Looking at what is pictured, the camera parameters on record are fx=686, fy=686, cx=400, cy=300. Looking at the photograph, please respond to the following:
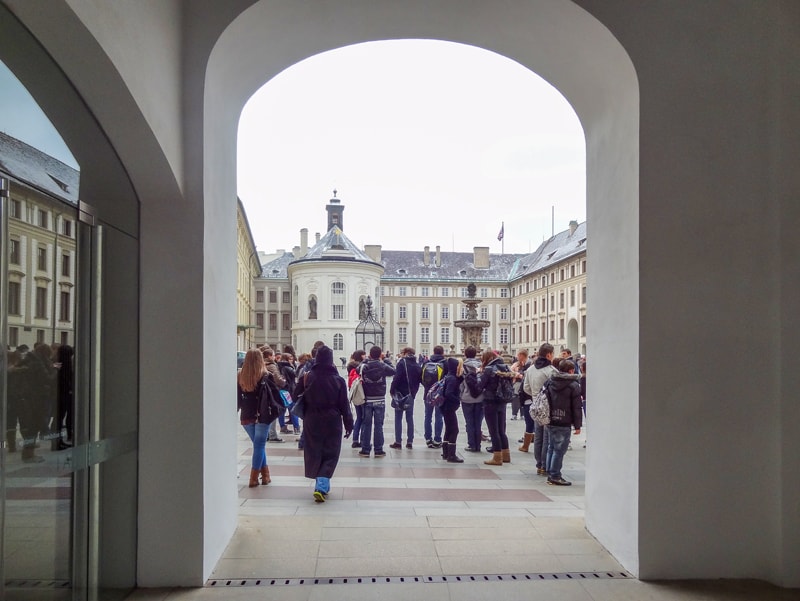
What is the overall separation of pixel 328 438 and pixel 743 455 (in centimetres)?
463

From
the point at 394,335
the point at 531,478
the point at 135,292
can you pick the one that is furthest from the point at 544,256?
the point at 135,292

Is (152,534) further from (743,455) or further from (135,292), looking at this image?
(743,455)

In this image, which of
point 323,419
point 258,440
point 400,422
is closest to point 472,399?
point 400,422

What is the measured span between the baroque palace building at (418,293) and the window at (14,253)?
206ft

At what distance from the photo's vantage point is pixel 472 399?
11.6 metres

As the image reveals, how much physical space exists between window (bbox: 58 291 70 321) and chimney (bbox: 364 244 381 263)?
95.8 metres

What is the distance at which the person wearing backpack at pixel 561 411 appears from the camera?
920cm

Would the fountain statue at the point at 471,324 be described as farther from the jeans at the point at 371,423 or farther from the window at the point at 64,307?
the window at the point at 64,307

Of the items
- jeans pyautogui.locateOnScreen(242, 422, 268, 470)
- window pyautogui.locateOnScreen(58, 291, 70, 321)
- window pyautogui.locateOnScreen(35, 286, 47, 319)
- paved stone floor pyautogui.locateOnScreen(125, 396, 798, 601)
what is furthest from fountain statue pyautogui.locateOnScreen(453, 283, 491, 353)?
window pyautogui.locateOnScreen(35, 286, 47, 319)

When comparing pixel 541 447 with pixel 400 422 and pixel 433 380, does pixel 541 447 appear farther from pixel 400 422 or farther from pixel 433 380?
pixel 400 422

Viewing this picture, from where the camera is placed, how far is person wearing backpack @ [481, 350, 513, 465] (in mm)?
10969

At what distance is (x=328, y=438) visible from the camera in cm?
841

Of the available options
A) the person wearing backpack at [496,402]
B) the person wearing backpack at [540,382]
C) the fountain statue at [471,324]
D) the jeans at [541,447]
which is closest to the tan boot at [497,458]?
the person wearing backpack at [496,402]

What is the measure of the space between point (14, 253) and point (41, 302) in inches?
15.9
